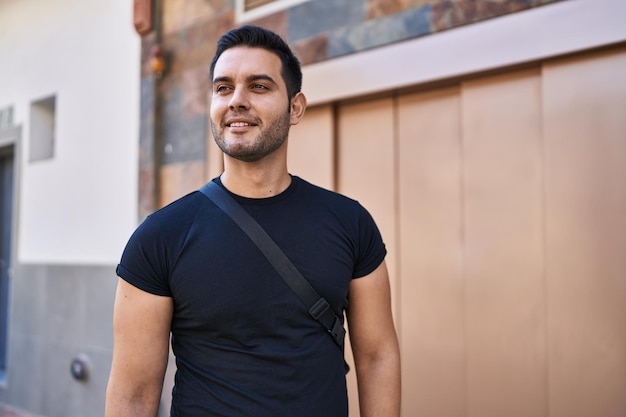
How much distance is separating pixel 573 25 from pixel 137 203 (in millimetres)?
3431

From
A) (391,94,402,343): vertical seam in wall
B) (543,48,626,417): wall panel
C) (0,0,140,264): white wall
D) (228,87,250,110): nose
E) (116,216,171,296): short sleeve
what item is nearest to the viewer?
(116,216,171,296): short sleeve

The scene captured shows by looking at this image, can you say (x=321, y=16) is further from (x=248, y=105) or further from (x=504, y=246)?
(x=248, y=105)

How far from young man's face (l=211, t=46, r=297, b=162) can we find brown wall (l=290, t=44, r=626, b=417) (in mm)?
1627

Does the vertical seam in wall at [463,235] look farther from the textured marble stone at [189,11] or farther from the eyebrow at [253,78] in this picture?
the textured marble stone at [189,11]

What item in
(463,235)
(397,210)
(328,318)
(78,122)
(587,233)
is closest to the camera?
Answer: (328,318)

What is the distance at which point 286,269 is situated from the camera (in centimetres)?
175

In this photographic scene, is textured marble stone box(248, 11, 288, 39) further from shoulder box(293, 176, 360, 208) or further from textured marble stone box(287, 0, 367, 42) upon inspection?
shoulder box(293, 176, 360, 208)

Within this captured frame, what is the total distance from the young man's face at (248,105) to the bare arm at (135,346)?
516mm

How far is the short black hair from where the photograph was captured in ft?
6.26

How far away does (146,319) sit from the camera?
169cm

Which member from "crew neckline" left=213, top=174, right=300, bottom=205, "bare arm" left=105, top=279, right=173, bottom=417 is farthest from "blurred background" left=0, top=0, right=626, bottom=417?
"bare arm" left=105, top=279, right=173, bottom=417

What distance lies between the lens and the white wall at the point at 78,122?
5.04 m

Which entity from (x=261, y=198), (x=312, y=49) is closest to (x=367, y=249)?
(x=261, y=198)

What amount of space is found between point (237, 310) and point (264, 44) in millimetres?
863
